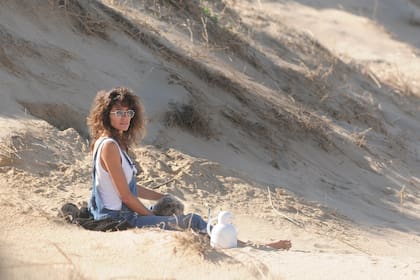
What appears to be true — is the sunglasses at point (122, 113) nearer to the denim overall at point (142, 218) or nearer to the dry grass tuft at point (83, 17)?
the denim overall at point (142, 218)

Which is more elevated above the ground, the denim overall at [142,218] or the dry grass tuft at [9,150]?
the denim overall at [142,218]

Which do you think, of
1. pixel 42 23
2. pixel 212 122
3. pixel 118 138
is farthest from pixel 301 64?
pixel 118 138

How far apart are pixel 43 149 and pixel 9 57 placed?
1.42m

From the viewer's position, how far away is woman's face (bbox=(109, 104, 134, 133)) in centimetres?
553

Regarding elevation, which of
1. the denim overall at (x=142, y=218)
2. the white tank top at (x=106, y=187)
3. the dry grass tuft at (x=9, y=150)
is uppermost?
the white tank top at (x=106, y=187)

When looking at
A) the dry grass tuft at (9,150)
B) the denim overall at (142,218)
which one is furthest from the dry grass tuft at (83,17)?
the denim overall at (142,218)

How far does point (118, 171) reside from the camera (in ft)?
17.6

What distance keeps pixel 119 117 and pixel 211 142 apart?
329 cm

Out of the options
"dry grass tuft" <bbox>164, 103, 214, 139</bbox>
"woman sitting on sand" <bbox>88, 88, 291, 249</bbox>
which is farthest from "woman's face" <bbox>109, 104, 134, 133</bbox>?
"dry grass tuft" <bbox>164, 103, 214, 139</bbox>

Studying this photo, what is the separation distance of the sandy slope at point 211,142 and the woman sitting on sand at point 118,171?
0.27m

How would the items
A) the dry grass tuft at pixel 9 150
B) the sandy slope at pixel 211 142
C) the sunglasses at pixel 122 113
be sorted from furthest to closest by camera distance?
the dry grass tuft at pixel 9 150, the sunglasses at pixel 122 113, the sandy slope at pixel 211 142

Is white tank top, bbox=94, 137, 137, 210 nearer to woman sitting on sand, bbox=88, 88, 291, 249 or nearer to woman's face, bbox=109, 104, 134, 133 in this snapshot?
woman sitting on sand, bbox=88, 88, 291, 249

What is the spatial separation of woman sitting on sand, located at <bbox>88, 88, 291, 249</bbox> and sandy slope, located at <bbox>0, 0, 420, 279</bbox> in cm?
27

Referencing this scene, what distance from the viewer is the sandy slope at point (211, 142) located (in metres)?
4.86
